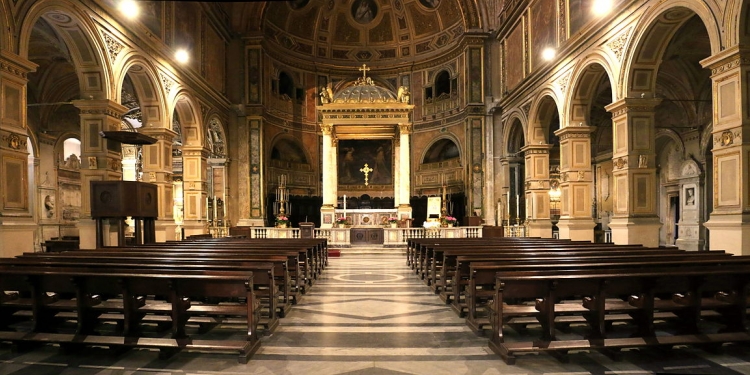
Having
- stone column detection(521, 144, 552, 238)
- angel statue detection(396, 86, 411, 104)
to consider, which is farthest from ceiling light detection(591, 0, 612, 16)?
angel statue detection(396, 86, 411, 104)

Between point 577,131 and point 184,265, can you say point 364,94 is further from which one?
point 184,265

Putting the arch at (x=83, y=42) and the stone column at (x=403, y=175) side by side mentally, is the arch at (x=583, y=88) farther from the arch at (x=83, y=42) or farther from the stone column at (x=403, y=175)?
the arch at (x=83, y=42)

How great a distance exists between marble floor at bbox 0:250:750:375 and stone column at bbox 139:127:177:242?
945cm

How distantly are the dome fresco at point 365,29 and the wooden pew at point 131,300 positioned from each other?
2054 centimetres

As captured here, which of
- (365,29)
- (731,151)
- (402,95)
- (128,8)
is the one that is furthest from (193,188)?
(731,151)

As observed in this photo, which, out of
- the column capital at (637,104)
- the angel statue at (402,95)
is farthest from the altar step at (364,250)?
the column capital at (637,104)

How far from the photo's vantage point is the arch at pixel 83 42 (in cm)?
887

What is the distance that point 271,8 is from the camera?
893 inches

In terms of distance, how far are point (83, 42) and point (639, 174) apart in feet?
44.6

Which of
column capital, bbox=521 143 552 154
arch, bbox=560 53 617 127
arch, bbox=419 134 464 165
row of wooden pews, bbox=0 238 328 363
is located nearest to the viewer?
row of wooden pews, bbox=0 238 328 363

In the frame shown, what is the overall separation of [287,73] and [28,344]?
2168 centimetres

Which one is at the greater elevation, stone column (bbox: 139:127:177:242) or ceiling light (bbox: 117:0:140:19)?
ceiling light (bbox: 117:0:140:19)

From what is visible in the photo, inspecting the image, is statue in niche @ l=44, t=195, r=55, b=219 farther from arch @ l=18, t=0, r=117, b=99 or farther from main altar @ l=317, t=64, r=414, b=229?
main altar @ l=317, t=64, r=414, b=229

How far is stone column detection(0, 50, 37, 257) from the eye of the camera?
24.0ft
